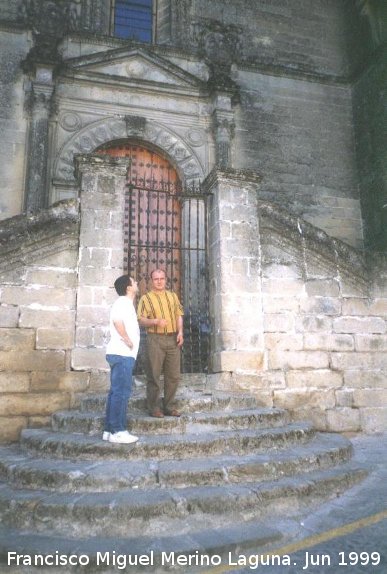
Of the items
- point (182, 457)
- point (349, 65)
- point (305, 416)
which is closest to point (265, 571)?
point (182, 457)

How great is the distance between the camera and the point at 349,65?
11156 millimetres

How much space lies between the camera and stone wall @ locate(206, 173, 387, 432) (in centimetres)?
534

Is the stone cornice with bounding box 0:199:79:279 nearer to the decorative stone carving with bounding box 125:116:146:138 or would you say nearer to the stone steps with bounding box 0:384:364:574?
the stone steps with bounding box 0:384:364:574

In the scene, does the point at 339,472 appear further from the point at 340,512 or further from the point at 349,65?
the point at 349,65

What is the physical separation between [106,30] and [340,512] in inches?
402

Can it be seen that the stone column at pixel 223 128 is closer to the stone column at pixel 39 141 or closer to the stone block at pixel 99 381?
the stone column at pixel 39 141

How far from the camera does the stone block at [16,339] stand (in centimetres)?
475

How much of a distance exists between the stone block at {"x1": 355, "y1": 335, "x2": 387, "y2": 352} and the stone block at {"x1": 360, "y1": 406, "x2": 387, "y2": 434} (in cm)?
75

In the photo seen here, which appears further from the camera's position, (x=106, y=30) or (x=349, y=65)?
(x=349, y=65)

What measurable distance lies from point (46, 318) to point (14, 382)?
747 millimetres

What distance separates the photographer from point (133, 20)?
10.2m

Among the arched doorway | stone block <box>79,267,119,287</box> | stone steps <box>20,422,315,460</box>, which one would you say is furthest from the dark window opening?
stone steps <box>20,422,315,460</box>

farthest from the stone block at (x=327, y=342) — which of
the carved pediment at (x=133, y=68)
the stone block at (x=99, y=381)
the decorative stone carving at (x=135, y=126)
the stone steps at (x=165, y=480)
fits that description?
the carved pediment at (x=133, y=68)

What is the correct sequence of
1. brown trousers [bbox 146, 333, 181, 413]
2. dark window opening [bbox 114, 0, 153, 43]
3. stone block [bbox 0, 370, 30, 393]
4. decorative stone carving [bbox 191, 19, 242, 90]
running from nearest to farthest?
brown trousers [bbox 146, 333, 181, 413] < stone block [bbox 0, 370, 30, 393] < decorative stone carving [bbox 191, 19, 242, 90] < dark window opening [bbox 114, 0, 153, 43]
